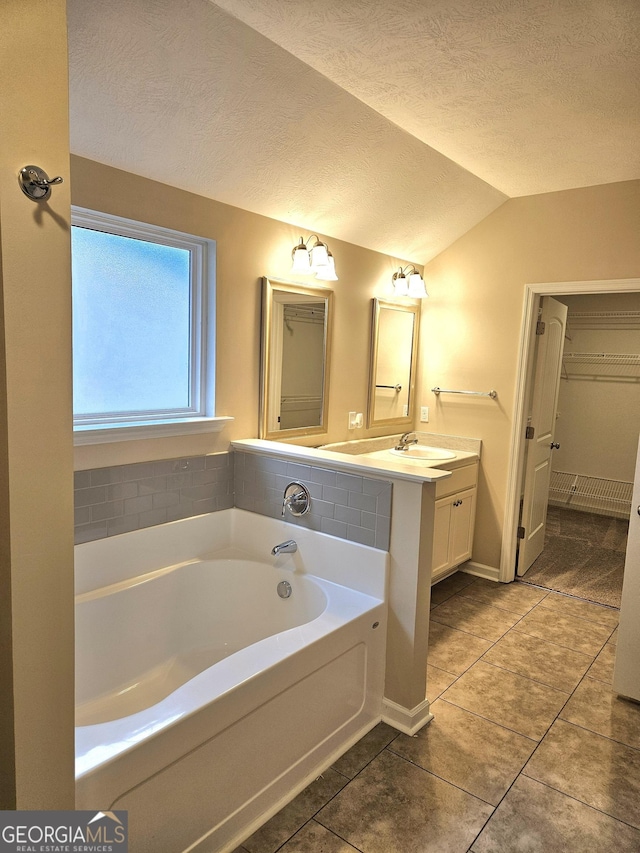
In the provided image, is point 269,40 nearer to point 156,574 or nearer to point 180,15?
point 180,15

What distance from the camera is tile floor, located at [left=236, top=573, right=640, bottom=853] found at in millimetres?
1812

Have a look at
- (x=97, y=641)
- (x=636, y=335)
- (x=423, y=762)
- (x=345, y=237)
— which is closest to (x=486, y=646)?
(x=423, y=762)

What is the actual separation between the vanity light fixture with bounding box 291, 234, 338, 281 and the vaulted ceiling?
A: 0.16 metres

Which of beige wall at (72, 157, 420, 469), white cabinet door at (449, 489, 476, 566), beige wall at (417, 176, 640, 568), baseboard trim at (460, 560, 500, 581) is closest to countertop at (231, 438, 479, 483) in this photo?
beige wall at (72, 157, 420, 469)

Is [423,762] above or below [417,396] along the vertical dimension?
below

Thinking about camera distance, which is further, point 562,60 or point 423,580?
point 423,580

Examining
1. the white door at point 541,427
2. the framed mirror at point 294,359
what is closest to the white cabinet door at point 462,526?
the white door at point 541,427

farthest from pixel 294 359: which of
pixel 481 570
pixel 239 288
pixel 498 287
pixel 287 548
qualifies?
pixel 481 570

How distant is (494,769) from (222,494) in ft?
5.36

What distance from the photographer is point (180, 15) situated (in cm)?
171

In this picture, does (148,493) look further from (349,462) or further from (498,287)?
(498,287)

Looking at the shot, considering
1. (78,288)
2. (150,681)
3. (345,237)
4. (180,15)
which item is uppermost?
(180,15)

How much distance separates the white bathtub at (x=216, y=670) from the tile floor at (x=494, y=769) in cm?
14

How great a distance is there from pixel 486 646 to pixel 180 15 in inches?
119
